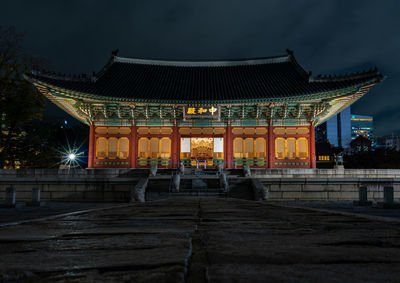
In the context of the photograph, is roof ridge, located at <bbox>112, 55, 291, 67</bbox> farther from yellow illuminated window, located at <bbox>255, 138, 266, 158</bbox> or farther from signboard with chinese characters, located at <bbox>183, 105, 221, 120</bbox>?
yellow illuminated window, located at <bbox>255, 138, 266, 158</bbox>

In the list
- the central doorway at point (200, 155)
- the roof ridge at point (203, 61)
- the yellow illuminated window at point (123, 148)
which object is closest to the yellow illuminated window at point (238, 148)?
the central doorway at point (200, 155)

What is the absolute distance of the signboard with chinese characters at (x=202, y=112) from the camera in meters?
20.4

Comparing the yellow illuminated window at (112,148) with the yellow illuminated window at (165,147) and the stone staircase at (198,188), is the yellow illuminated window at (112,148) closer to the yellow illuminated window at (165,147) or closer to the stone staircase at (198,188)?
the yellow illuminated window at (165,147)

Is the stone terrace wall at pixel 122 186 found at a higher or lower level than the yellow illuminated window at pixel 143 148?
lower

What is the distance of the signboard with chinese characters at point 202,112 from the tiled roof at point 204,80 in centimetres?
72

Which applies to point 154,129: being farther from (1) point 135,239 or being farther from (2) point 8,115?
(1) point 135,239

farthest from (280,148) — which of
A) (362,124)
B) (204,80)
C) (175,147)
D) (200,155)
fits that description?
(362,124)

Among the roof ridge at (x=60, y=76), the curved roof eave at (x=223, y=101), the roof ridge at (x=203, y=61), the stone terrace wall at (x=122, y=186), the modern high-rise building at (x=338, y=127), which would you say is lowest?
the stone terrace wall at (x=122, y=186)

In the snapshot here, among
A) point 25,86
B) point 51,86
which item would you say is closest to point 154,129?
point 51,86

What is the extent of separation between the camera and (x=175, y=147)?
69.6ft

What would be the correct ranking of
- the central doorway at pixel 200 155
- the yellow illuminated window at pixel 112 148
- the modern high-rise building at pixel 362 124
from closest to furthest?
the yellow illuminated window at pixel 112 148
the central doorway at pixel 200 155
the modern high-rise building at pixel 362 124

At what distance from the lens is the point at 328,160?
42.3 meters

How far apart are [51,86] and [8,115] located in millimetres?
4089

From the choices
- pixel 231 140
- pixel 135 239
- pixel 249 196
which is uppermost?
pixel 231 140
